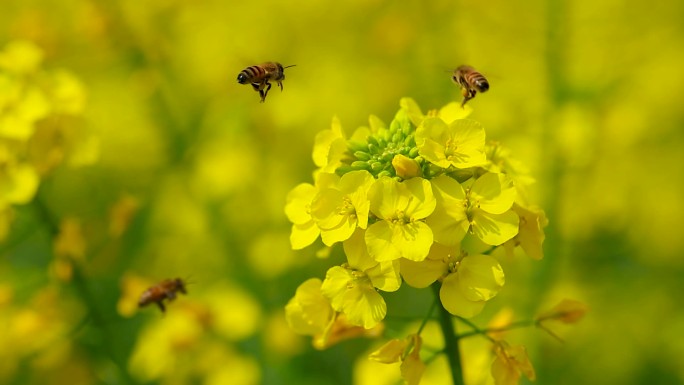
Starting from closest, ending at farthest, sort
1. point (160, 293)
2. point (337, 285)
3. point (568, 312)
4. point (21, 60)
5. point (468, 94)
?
point (337, 285)
point (568, 312)
point (468, 94)
point (160, 293)
point (21, 60)

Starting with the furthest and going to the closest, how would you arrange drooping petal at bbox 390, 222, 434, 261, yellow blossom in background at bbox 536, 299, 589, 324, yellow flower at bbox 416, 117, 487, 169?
yellow blossom in background at bbox 536, 299, 589, 324, yellow flower at bbox 416, 117, 487, 169, drooping petal at bbox 390, 222, 434, 261

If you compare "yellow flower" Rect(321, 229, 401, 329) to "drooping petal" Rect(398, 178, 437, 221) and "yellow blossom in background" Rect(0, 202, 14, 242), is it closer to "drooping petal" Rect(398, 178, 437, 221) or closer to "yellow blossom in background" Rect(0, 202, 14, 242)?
"drooping petal" Rect(398, 178, 437, 221)

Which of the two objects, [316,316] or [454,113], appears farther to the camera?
[454,113]

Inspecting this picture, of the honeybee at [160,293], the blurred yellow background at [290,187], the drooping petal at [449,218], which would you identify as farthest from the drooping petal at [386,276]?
the blurred yellow background at [290,187]

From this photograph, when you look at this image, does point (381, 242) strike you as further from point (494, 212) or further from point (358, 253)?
point (494, 212)

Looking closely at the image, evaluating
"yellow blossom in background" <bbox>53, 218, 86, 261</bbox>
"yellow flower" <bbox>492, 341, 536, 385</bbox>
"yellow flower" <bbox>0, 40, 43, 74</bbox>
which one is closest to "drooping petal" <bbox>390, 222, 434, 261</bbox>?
"yellow flower" <bbox>492, 341, 536, 385</bbox>

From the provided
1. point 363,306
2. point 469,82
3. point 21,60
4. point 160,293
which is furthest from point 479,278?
point 21,60

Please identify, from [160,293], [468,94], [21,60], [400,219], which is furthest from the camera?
[21,60]
